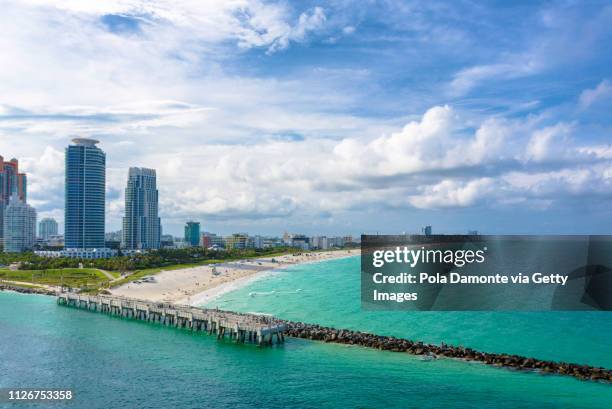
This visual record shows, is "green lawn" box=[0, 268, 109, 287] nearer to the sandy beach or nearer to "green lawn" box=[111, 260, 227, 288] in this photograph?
"green lawn" box=[111, 260, 227, 288]

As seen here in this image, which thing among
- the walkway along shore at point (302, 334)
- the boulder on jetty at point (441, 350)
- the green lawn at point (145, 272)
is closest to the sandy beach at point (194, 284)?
the green lawn at point (145, 272)

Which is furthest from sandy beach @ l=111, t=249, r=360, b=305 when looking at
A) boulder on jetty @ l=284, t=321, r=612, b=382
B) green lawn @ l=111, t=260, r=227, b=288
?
boulder on jetty @ l=284, t=321, r=612, b=382

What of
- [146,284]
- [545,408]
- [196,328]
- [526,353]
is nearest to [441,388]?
[545,408]

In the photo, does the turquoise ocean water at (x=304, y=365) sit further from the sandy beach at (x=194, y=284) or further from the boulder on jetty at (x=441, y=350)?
the sandy beach at (x=194, y=284)

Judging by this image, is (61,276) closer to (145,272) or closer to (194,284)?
(145,272)

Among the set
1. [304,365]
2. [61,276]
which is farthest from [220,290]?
[304,365]
